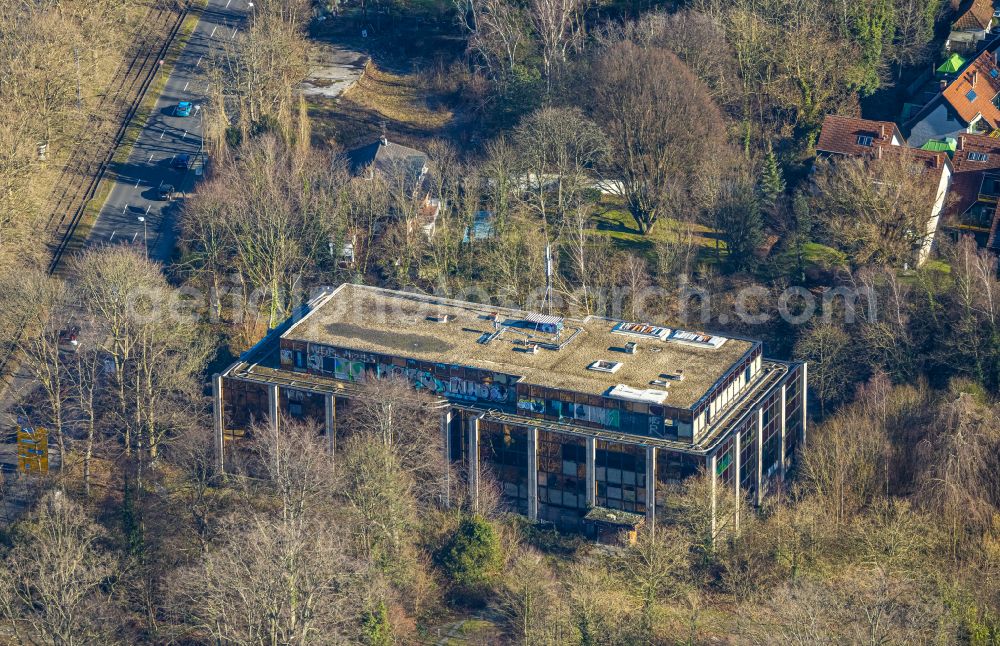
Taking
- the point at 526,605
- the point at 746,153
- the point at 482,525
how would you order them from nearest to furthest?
the point at 526,605 → the point at 482,525 → the point at 746,153

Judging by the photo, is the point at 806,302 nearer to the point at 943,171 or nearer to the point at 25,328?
the point at 943,171

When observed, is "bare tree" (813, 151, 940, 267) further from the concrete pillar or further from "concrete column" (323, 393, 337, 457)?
"concrete column" (323, 393, 337, 457)

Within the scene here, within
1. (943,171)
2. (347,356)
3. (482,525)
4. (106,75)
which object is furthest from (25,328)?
(943,171)

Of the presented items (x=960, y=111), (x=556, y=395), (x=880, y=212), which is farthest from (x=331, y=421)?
(x=960, y=111)

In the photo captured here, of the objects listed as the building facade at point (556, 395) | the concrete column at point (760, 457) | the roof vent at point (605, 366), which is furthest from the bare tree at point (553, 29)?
the concrete column at point (760, 457)

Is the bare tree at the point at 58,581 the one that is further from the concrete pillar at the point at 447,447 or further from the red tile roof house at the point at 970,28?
the red tile roof house at the point at 970,28

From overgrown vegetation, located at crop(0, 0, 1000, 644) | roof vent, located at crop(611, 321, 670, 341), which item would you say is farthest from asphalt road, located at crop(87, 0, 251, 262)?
roof vent, located at crop(611, 321, 670, 341)
